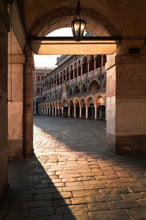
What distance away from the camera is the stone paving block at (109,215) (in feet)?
6.48

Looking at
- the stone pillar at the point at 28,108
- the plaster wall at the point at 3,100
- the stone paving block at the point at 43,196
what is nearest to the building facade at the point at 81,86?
the stone pillar at the point at 28,108

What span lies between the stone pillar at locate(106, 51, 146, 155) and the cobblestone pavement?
560 millimetres

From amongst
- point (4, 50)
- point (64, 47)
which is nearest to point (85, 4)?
point (64, 47)

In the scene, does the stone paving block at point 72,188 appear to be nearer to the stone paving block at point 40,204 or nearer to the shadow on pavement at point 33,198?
the shadow on pavement at point 33,198

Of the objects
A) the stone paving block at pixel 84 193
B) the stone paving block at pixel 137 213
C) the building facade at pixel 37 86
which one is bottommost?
the stone paving block at pixel 84 193

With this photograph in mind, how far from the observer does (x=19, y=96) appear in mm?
4359

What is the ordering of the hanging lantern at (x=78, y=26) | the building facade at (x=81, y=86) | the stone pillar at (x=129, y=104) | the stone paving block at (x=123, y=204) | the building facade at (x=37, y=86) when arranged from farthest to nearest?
the building facade at (x=37, y=86) < the building facade at (x=81, y=86) < the stone pillar at (x=129, y=104) < the hanging lantern at (x=78, y=26) < the stone paving block at (x=123, y=204)

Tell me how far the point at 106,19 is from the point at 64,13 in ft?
4.02

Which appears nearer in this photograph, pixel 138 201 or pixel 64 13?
pixel 138 201

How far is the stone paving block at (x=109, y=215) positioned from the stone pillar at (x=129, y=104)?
2696 mm

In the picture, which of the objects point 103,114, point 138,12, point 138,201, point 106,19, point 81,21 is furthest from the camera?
point 103,114

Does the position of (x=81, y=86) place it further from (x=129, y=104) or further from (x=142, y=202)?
(x=142, y=202)

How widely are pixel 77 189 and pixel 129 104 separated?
9.94 ft

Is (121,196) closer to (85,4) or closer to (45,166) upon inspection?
(45,166)
